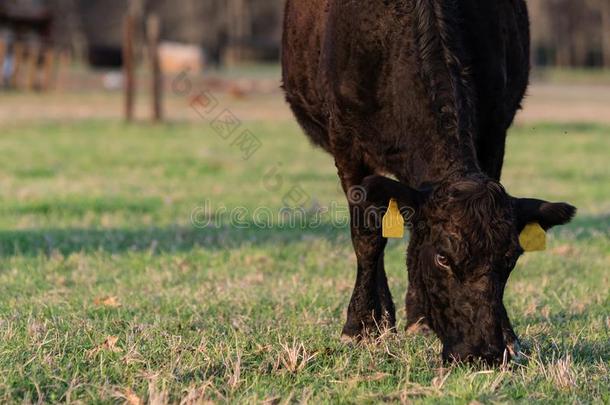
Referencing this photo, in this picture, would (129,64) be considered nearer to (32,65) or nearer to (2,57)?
(32,65)

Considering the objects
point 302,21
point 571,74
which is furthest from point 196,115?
point 571,74

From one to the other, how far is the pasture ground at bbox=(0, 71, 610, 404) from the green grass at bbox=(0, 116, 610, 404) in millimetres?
13

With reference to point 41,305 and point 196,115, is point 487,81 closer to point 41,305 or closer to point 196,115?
point 41,305

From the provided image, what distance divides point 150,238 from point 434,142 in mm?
4231

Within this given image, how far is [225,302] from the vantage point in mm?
6273

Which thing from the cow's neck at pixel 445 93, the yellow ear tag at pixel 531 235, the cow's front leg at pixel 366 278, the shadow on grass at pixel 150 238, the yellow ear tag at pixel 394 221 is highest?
the cow's neck at pixel 445 93

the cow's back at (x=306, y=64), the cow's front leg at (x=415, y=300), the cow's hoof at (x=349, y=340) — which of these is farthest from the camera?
the cow's back at (x=306, y=64)

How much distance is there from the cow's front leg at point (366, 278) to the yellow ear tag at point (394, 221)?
0.86m

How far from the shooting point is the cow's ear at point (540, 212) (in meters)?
4.79

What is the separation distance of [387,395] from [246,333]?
4.14ft

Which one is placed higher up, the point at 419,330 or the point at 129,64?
the point at 129,64

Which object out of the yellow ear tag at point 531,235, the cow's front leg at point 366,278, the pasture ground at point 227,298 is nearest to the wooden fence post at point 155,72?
the pasture ground at point 227,298

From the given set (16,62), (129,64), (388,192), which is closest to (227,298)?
(388,192)

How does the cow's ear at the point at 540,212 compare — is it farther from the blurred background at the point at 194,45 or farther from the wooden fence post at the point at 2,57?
the wooden fence post at the point at 2,57
